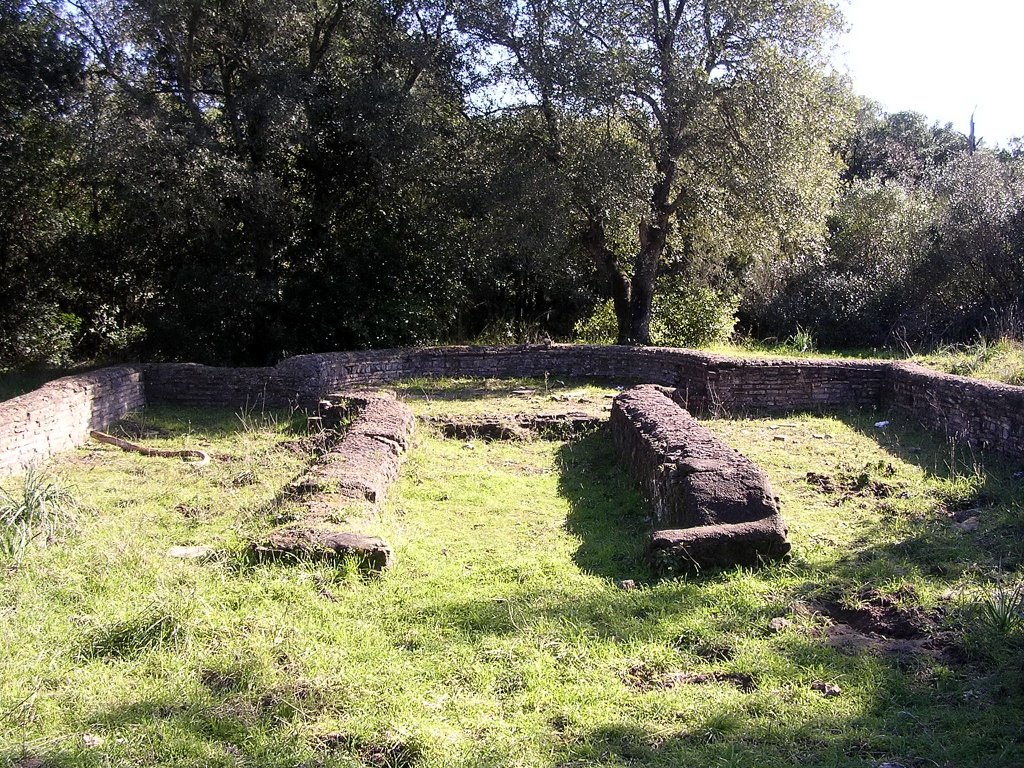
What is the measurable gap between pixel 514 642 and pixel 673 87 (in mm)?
11206

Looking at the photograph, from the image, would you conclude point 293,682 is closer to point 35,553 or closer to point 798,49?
point 35,553

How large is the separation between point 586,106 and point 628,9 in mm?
1838

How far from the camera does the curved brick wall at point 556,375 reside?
852cm

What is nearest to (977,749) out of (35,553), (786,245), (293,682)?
(293,682)

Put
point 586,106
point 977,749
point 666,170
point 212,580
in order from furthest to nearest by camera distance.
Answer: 1. point 666,170
2. point 586,106
3. point 212,580
4. point 977,749

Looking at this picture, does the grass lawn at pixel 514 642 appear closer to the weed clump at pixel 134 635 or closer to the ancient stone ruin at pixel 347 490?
the weed clump at pixel 134 635

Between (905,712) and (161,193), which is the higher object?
(161,193)

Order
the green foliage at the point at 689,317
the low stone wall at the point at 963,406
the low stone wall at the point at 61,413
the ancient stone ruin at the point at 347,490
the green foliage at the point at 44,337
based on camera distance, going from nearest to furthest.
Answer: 1. the ancient stone ruin at the point at 347,490
2. the low stone wall at the point at 963,406
3. the low stone wall at the point at 61,413
4. the green foliage at the point at 44,337
5. the green foliage at the point at 689,317

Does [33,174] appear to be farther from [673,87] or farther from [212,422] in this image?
[673,87]

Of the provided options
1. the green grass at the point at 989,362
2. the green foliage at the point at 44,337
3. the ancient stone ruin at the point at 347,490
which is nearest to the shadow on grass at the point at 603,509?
the ancient stone ruin at the point at 347,490

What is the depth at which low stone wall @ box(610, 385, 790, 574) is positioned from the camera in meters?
5.19

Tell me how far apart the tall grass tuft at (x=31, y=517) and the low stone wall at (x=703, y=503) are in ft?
12.6

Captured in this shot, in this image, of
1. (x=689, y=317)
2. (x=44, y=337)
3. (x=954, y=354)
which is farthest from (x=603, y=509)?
(x=44, y=337)

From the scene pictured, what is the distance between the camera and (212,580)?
16.0 feet
